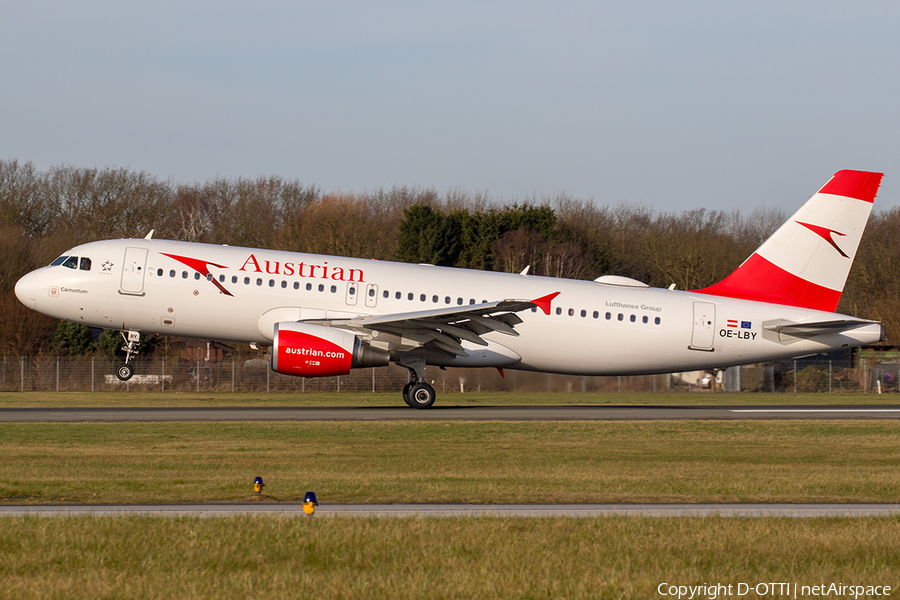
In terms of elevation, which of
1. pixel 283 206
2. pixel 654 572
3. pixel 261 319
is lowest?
pixel 654 572

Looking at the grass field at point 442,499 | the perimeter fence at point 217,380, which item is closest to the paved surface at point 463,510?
the grass field at point 442,499

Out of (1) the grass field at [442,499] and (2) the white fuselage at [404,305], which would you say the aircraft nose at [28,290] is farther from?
(1) the grass field at [442,499]

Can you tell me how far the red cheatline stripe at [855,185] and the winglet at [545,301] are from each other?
10225mm

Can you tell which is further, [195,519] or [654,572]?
[195,519]

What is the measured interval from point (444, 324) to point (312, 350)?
415 cm

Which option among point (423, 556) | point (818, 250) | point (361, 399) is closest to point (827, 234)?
point (818, 250)

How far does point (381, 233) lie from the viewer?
84.2 metres

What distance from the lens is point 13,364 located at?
4881cm

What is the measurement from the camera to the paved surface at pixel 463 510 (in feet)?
41.0

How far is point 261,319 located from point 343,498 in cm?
1664

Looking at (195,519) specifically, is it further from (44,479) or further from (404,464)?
(404,464)

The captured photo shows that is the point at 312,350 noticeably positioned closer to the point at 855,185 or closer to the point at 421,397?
the point at 421,397

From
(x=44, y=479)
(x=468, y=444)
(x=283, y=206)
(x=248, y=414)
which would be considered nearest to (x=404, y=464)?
(x=468, y=444)

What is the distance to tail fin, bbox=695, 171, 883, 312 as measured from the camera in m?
33.0
